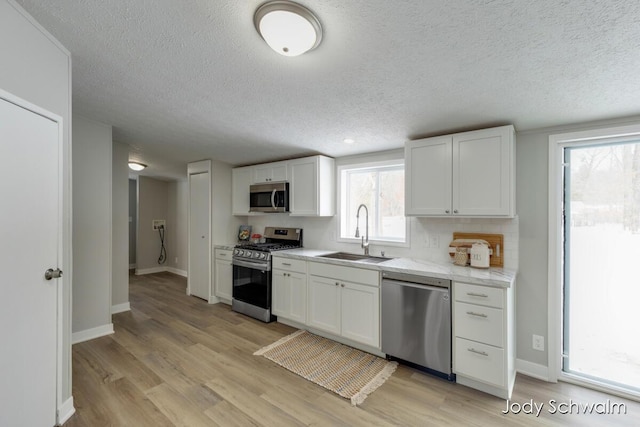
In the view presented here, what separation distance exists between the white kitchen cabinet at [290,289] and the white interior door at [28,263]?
7.26ft

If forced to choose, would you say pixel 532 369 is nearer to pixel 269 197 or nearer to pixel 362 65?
pixel 362 65

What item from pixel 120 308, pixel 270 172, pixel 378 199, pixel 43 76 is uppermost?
pixel 43 76

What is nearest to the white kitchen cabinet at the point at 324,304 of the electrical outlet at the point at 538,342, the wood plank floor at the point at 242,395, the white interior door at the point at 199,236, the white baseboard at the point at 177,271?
the wood plank floor at the point at 242,395

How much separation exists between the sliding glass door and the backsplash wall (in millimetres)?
464

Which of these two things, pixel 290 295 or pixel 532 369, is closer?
pixel 532 369

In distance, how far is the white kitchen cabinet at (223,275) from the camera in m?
4.34

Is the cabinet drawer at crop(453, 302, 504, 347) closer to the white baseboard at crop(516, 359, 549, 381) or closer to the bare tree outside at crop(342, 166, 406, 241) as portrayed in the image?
the white baseboard at crop(516, 359, 549, 381)

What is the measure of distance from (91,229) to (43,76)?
6.59 ft

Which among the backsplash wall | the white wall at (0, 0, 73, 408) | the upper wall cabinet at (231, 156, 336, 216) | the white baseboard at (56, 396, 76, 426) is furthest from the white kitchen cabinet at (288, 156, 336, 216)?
the white baseboard at (56, 396, 76, 426)

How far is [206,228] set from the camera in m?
4.63

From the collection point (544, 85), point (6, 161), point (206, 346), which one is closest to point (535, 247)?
point (544, 85)

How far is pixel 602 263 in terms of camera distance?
8.05ft

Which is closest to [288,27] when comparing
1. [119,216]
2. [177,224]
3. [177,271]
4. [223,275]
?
[119,216]

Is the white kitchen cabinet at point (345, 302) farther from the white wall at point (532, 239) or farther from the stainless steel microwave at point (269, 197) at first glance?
the white wall at point (532, 239)
